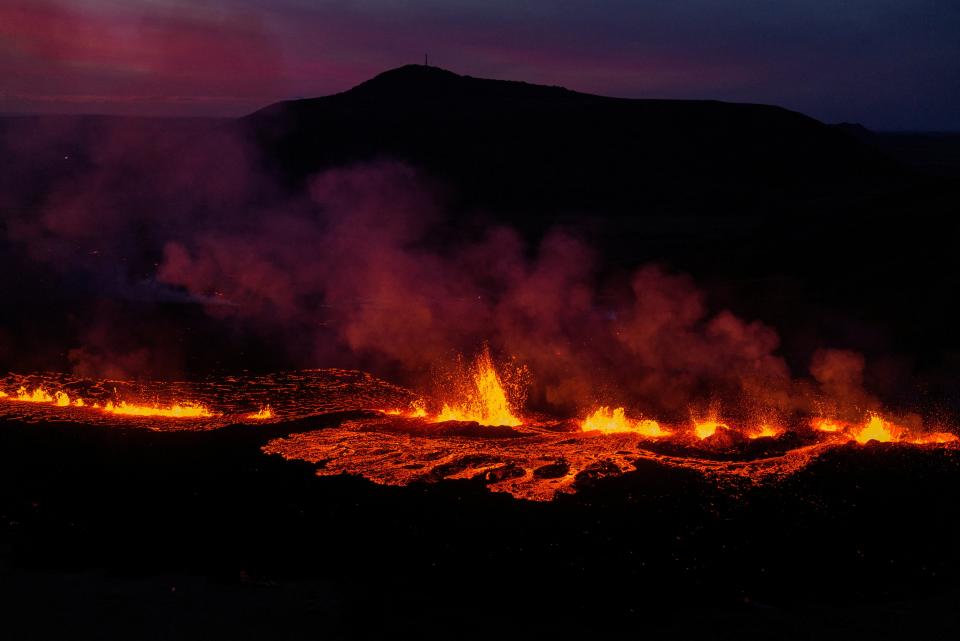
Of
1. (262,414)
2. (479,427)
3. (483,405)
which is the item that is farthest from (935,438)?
(262,414)

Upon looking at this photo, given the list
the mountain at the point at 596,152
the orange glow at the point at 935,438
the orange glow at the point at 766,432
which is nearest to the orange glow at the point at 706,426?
the orange glow at the point at 766,432

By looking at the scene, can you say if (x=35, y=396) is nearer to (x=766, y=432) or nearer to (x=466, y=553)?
(x=466, y=553)

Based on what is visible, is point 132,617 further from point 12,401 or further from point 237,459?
point 12,401

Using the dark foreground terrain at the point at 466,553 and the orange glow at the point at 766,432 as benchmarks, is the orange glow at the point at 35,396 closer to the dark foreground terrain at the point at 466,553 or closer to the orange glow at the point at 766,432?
the dark foreground terrain at the point at 466,553

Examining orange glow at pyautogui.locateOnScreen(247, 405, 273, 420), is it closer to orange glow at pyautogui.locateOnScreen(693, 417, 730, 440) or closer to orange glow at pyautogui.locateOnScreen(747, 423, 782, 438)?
orange glow at pyautogui.locateOnScreen(693, 417, 730, 440)

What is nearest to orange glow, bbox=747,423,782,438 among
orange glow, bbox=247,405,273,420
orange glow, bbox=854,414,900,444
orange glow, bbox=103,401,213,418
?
orange glow, bbox=854,414,900,444

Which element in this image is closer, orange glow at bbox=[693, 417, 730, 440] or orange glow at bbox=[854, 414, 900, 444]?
orange glow at bbox=[854, 414, 900, 444]
